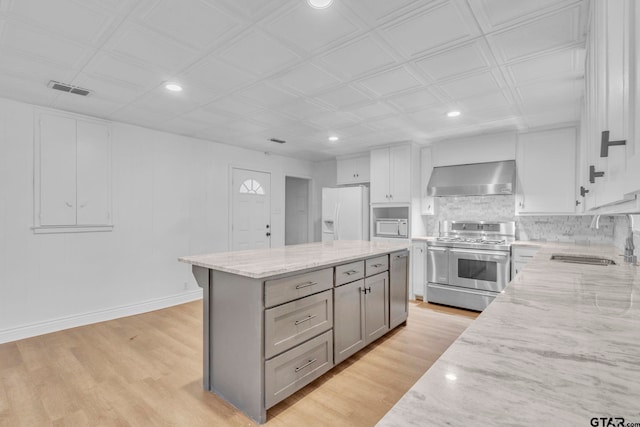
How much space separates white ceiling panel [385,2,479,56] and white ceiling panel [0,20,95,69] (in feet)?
7.28

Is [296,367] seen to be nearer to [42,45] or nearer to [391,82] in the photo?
[391,82]

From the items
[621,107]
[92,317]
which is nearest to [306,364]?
[621,107]

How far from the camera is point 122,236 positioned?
12.8 feet

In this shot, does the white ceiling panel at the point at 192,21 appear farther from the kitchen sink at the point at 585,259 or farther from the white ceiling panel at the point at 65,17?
the kitchen sink at the point at 585,259

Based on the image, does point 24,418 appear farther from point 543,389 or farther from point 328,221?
point 328,221

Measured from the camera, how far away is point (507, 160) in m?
4.21

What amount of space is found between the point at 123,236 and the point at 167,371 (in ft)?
7.15

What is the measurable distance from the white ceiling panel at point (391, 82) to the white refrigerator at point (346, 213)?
2.58 metres

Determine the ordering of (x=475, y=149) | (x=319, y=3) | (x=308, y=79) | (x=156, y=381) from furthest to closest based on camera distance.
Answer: (x=475, y=149), (x=308, y=79), (x=156, y=381), (x=319, y=3)

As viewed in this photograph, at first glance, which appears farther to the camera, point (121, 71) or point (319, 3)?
point (121, 71)

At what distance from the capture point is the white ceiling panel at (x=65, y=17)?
1.73 m

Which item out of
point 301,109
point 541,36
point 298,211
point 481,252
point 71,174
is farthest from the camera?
point 298,211

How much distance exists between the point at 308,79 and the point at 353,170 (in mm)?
3295

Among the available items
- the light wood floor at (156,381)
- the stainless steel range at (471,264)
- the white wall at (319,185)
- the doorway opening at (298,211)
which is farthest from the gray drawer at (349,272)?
the doorway opening at (298,211)
